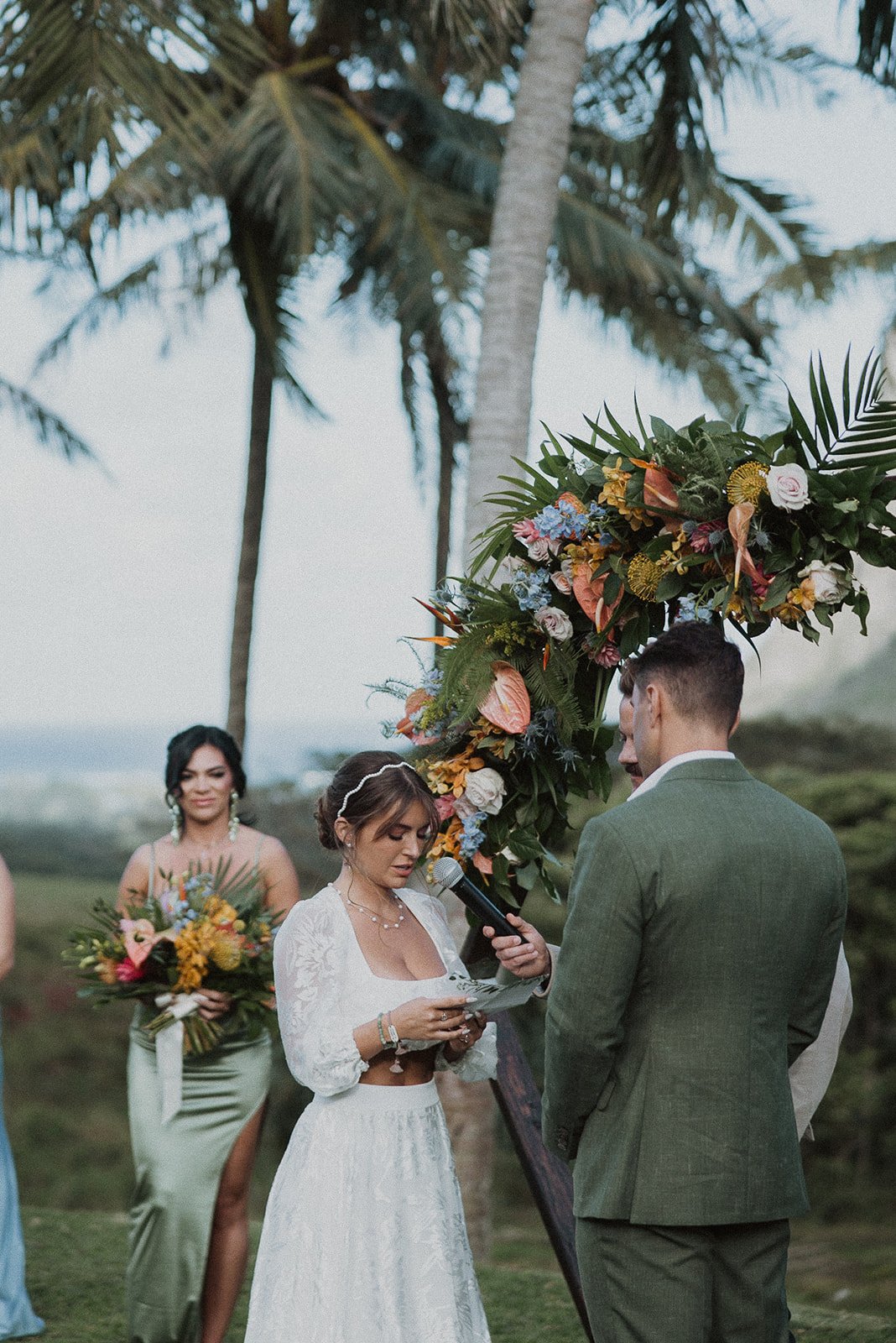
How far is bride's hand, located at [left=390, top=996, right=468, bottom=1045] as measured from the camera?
12.0ft

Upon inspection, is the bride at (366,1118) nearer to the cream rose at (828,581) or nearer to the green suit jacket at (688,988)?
the green suit jacket at (688,988)

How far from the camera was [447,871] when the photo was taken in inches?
152

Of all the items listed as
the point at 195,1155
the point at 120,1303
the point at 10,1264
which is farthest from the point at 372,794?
the point at 120,1303

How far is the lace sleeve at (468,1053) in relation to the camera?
405 cm

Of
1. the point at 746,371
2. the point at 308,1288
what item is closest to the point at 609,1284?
the point at 308,1288

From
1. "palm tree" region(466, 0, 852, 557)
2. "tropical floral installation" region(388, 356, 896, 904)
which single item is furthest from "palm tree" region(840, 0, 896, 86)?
"tropical floral installation" region(388, 356, 896, 904)

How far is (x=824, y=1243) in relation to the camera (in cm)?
1079

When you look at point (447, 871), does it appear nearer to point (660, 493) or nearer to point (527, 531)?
point (527, 531)

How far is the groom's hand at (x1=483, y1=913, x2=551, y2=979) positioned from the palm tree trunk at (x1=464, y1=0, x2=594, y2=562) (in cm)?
357

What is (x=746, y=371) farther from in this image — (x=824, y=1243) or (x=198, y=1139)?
(x=198, y=1139)

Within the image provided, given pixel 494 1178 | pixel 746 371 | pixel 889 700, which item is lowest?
pixel 494 1178

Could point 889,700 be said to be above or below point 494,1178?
above

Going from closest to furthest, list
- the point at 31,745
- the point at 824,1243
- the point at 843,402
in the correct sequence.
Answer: the point at 843,402, the point at 824,1243, the point at 31,745

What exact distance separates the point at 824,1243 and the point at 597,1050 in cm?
871
